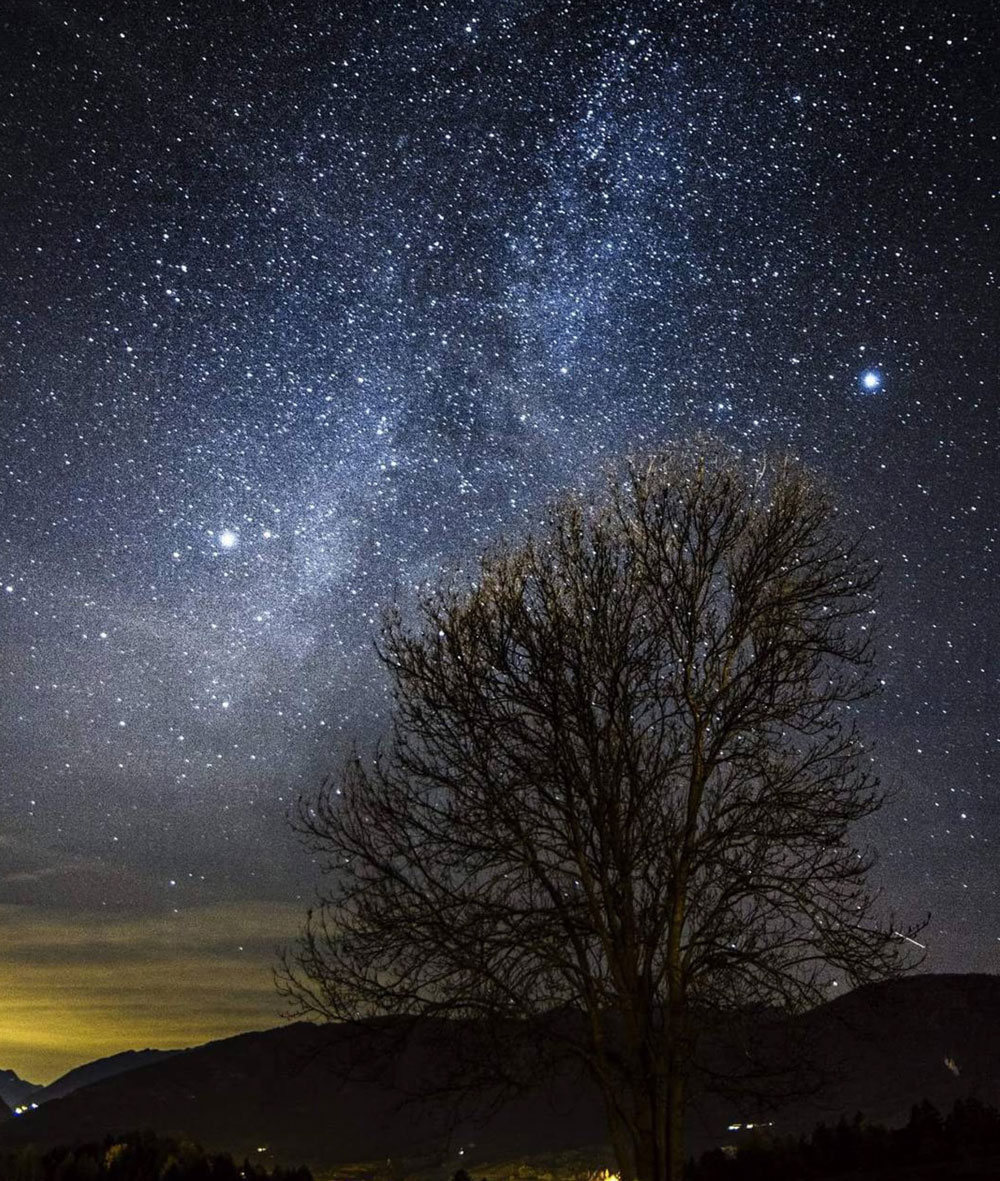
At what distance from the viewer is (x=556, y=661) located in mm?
11148

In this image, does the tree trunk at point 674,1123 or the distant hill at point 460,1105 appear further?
the distant hill at point 460,1105

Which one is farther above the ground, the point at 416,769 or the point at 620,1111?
the point at 416,769

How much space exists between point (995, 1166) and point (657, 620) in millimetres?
6279

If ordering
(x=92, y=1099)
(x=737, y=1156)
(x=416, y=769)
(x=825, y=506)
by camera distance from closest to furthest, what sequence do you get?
(x=416, y=769)
(x=825, y=506)
(x=737, y=1156)
(x=92, y=1099)

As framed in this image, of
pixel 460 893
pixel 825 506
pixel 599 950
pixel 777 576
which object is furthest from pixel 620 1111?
pixel 825 506

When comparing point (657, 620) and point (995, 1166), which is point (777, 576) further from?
point (995, 1166)

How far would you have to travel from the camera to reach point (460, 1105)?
1614cm

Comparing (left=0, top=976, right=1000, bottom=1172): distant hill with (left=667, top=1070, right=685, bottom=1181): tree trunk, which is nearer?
(left=667, top=1070, right=685, bottom=1181): tree trunk

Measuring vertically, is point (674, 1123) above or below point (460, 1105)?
below

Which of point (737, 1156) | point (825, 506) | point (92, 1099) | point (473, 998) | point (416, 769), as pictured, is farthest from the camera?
point (92, 1099)

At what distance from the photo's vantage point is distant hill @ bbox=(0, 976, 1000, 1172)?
11.7 m

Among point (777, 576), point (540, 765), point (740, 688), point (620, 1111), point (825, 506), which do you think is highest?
point (825, 506)

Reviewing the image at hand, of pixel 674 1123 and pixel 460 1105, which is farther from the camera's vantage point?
pixel 460 1105

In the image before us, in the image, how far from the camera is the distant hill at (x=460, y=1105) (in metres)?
11.7
